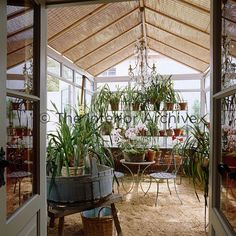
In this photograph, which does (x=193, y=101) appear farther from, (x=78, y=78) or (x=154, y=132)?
(x=78, y=78)

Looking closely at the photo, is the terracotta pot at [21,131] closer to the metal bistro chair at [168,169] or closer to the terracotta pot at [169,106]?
the metal bistro chair at [168,169]

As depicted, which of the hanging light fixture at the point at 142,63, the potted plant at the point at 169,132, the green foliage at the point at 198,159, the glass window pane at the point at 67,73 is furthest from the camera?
the potted plant at the point at 169,132

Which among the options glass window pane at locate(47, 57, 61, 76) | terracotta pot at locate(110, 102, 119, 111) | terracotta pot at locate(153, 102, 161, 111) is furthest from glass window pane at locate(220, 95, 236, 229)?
terracotta pot at locate(110, 102, 119, 111)

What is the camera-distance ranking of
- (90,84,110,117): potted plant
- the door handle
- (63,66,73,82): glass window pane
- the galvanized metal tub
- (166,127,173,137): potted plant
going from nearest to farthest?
the door handle → the galvanized metal tub → (63,66,73,82): glass window pane → (90,84,110,117): potted plant → (166,127,173,137): potted plant

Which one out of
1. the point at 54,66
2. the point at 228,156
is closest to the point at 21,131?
the point at 228,156

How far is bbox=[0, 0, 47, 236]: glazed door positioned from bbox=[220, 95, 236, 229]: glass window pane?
0.86 meters

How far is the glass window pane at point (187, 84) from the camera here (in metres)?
5.87

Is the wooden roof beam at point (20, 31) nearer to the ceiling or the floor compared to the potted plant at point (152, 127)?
nearer to the ceiling

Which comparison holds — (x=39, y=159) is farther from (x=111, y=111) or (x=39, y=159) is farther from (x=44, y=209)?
(x=111, y=111)

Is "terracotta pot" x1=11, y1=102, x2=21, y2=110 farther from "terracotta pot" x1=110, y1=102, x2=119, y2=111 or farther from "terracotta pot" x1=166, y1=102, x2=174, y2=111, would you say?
"terracotta pot" x1=166, y1=102, x2=174, y2=111

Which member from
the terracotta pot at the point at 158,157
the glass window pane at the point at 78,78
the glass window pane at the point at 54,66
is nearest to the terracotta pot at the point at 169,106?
the terracotta pot at the point at 158,157

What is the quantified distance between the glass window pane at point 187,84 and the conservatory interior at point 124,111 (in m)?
0.03

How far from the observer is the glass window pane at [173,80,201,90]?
5.87m

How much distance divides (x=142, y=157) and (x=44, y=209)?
263 centimetres
